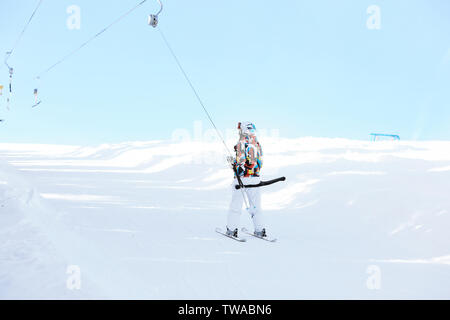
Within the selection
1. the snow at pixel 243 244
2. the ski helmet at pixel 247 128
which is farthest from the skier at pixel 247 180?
the snow at pixel 243 244

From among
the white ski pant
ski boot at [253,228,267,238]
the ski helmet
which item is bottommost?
ski boot at [253,228,267,238]

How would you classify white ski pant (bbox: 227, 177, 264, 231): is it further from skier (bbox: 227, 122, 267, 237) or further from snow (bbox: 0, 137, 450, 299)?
snow (bbox: 0, 137, 450, 299)

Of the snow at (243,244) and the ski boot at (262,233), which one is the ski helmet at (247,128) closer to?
the ski boot at (262,233)

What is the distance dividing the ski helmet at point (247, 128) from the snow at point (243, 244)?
2.01 metres

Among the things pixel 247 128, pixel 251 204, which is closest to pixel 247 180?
pixel 251 204

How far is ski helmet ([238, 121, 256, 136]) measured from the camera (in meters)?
6.59

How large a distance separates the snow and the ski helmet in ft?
6.60

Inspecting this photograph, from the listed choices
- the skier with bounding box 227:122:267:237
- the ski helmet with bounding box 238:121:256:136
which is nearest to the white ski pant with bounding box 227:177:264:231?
the skier with bounding box 227:122:267:237

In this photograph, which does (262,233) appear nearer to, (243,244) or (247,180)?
(243,244)

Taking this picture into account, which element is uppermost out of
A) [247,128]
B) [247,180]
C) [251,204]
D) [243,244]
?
[247,128]

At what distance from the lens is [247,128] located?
6.63 metres

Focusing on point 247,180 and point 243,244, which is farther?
point 247,180

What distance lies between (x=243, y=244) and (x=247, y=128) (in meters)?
2.20
